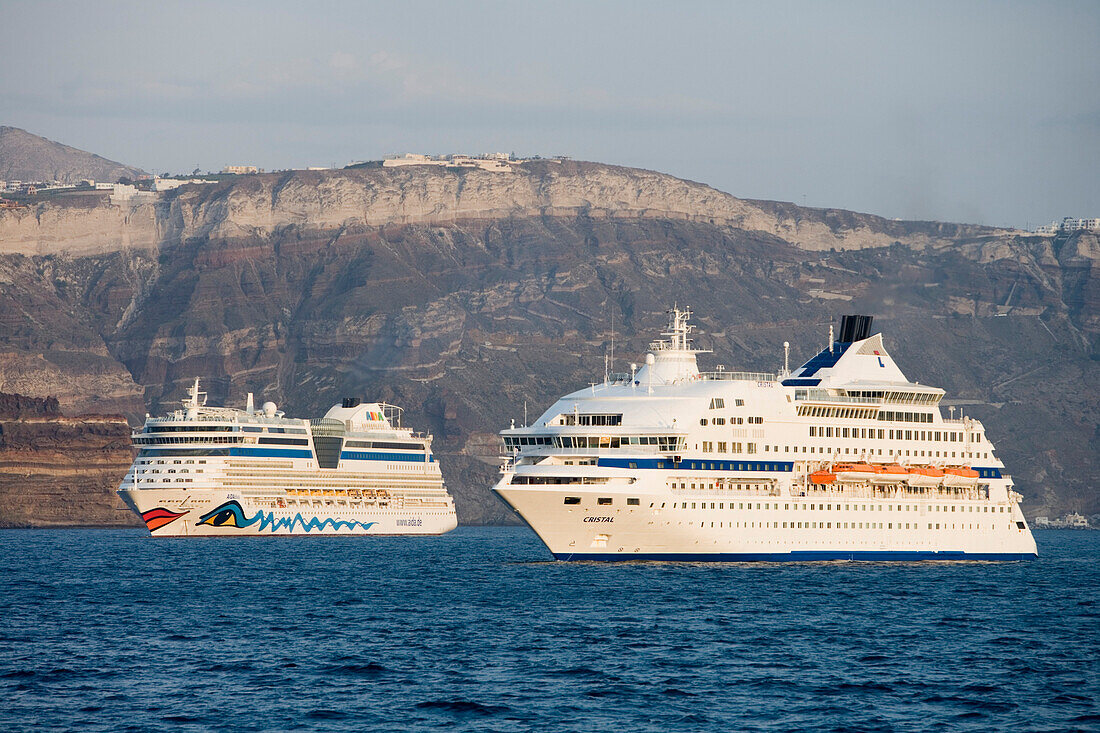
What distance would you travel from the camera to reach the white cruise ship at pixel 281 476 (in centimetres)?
14425

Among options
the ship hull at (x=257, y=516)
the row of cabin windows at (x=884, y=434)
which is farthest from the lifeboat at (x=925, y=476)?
the ship hull at (x=257, y=516)

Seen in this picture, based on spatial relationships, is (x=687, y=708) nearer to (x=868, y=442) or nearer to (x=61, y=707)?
(x=61, y=707)

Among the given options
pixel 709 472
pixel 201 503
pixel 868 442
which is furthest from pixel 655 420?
pixel 201 503

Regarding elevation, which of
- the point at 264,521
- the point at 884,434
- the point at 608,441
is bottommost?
the point at 264,521

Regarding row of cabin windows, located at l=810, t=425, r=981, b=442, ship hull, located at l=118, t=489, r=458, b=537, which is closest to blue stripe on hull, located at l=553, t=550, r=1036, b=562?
row of cabin windows, located at l=810, t=425, r=981, b=442

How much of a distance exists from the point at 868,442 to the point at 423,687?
161ft

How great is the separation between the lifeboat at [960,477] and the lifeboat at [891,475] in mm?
3552

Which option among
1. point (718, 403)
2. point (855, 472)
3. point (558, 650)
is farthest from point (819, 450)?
point (558, 650)

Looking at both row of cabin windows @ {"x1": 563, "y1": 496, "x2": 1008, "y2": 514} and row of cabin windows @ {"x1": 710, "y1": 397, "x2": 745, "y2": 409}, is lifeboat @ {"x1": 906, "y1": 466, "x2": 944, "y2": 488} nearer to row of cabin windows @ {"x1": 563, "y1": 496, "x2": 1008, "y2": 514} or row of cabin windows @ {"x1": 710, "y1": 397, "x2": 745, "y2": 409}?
row of cabin windows @ {"x1": 563, "y1": 496, "x2": 1008, "y2": 514}

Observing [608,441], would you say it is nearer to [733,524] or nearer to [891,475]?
[733,524]

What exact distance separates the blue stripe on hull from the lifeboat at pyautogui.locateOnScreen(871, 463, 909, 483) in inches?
158

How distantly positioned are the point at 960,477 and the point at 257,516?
7711 centimetres

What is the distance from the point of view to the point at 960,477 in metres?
93.2

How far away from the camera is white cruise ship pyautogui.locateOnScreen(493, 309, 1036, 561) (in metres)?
81.4
